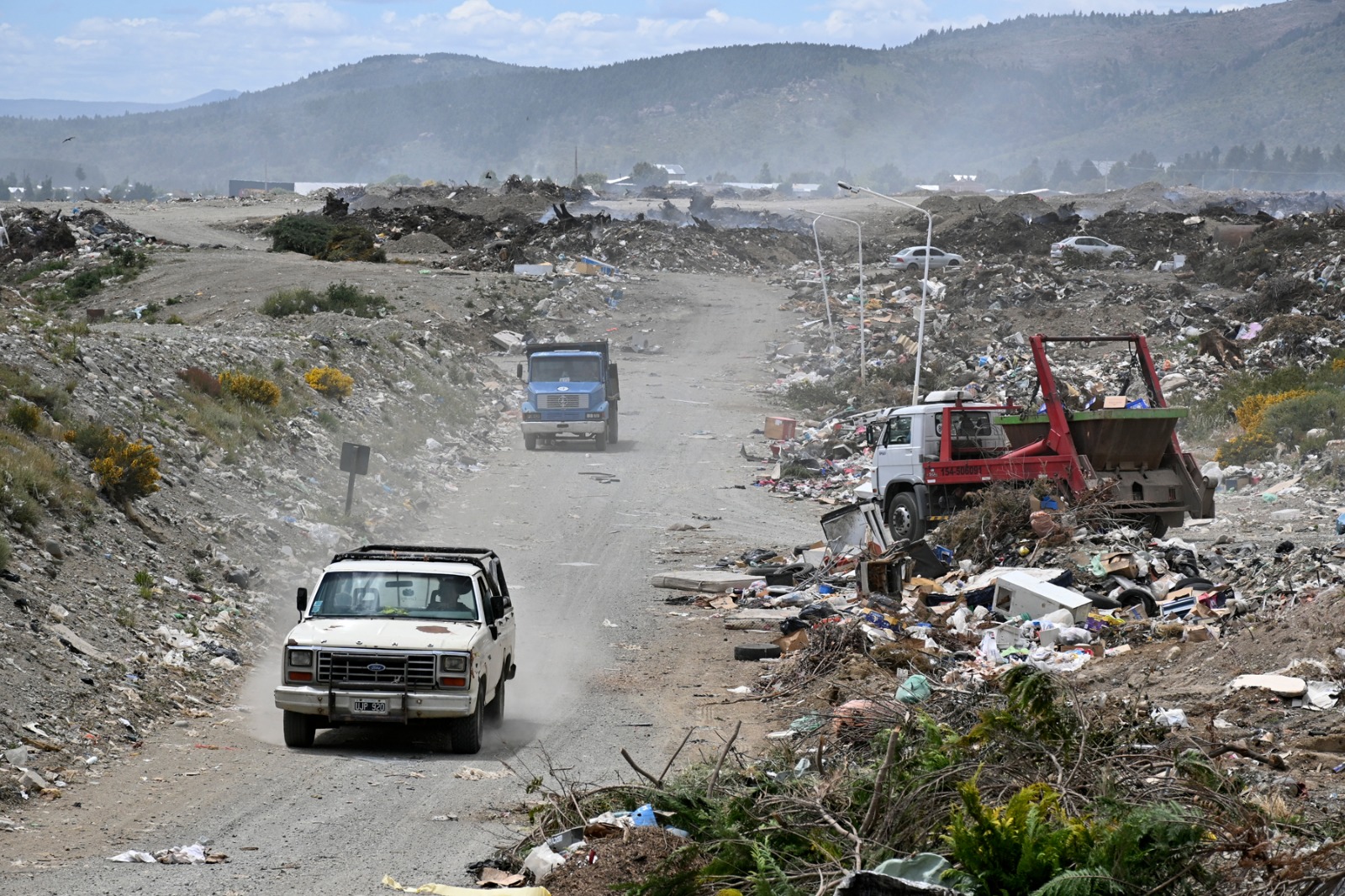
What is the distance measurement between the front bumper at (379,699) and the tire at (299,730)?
0.67ft

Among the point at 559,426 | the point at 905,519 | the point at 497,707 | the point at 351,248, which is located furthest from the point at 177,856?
the point at 351,248

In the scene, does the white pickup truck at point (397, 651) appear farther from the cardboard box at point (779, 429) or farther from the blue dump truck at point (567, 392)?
the cardboard box at point (779, 429)

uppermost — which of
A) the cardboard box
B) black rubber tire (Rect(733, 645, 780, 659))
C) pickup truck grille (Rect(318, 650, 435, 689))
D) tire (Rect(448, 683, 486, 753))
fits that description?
pickup truck grille (Rect(318, 650, 435, 689))

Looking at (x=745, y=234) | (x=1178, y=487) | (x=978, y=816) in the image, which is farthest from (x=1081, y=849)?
(x=745, y=234)

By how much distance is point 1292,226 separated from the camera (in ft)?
179

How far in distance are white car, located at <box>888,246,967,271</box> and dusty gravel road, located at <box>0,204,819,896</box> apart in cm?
3383

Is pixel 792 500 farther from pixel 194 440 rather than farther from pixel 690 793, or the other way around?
pixel 690 793

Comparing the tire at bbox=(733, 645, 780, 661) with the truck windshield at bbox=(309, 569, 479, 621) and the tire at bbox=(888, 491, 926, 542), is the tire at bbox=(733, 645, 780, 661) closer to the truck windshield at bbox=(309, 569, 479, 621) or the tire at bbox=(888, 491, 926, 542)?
the tire at bbox=(888, 491, 926, 542)

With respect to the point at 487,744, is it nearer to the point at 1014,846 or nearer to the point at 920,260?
the point at 1014,846

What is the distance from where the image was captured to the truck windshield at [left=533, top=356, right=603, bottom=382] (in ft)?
106

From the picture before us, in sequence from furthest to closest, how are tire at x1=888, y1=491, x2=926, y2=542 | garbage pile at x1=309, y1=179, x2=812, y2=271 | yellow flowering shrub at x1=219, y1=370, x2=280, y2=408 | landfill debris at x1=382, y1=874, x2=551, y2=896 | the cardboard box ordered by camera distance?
garbage pile at x1=309, y1=179, x2=812, y2=271 < the cardboard box < yellow flowering shrub at x1=219, y1=370, x2=280, y2=408 < tire at x1=888, y1=491, x2=926, y2=542 < landfill debris at x1=382, y1=874, x2=551, y2=896

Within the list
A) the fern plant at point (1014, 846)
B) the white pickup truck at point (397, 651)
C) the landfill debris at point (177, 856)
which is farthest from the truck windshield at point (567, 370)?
the fern plant at point (1014, 846)

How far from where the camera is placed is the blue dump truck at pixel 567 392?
A: 3209 centimetres

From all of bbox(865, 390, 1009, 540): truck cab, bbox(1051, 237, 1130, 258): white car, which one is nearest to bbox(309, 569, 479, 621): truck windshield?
bbox(865, 390, 1009, 540): truck cab
